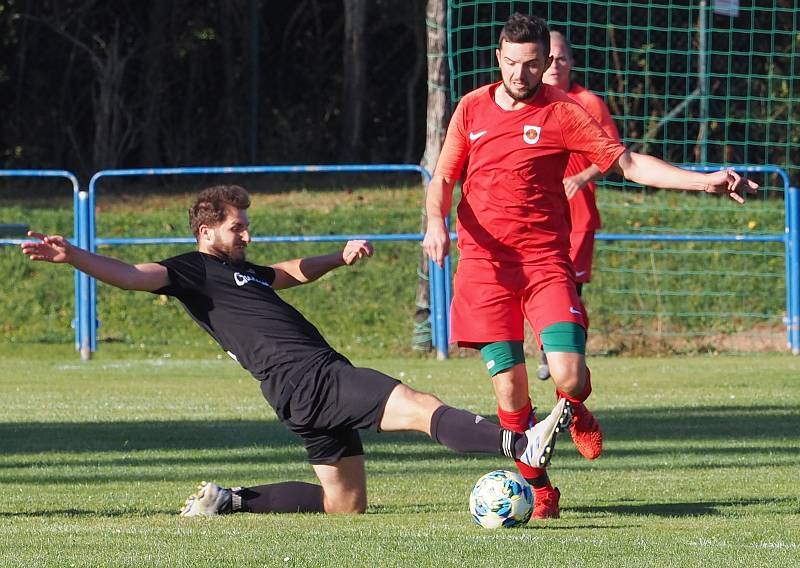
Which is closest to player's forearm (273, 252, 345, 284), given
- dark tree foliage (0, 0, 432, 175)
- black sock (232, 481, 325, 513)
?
black sock (232, 481, 325, 513)

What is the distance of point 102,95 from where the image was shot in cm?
2411

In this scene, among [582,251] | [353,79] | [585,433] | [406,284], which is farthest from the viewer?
[353,79]

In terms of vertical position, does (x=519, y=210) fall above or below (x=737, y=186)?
below

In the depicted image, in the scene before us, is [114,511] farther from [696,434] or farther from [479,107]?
[696,434]

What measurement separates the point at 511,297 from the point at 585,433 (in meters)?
0.68

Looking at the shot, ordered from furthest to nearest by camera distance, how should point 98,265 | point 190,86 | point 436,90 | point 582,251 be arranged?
point 190,86, point 436,90, point 582,251, point 98,265

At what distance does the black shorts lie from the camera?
6430mm

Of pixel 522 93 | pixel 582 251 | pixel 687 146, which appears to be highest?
pixel 687 146

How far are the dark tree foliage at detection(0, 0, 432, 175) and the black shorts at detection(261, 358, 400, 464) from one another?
18.0 metres

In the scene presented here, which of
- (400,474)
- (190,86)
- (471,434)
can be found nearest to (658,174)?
(471,434)

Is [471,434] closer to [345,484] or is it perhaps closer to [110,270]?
[345,484]

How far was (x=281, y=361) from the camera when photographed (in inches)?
262

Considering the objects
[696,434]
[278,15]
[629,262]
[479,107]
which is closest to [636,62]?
[629,262]

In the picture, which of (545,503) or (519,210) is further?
(519,210)
